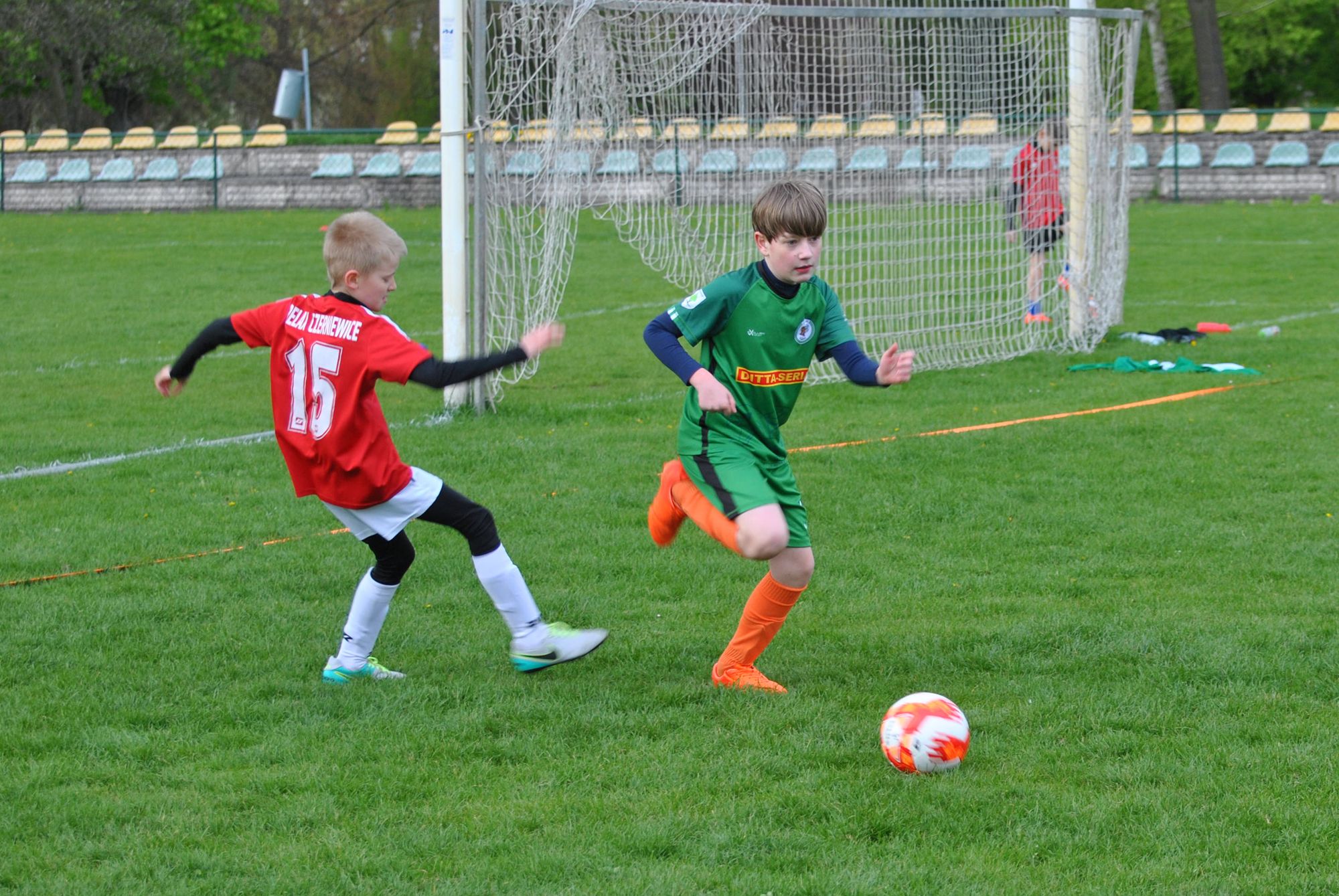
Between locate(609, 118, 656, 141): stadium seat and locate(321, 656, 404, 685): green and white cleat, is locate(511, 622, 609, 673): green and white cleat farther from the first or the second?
locate(609, 118, 656, 141): stadium seat

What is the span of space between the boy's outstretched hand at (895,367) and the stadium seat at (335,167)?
2757 cm

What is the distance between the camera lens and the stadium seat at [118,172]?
105 feet

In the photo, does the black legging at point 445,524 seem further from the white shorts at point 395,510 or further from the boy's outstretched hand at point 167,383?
the boy's outstretched hand at point 167,383

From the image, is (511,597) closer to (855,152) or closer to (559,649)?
(559,649)

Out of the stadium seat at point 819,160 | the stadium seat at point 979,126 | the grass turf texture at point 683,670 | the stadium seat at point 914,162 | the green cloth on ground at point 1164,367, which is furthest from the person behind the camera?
the stadium seat at point 914,162

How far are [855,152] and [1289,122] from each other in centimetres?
2133

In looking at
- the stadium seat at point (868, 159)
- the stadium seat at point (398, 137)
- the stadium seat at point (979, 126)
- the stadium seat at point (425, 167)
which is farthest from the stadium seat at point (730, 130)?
the stadium seat at point (398, 137)

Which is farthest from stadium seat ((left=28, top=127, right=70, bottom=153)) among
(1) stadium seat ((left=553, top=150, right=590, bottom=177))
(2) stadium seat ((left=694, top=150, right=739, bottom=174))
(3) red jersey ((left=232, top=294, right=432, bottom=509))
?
(3) red jersey ((left=232, top=294, right=432, bottom=509))

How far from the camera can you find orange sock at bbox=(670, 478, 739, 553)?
15.5 ft

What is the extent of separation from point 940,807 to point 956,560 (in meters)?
2.58

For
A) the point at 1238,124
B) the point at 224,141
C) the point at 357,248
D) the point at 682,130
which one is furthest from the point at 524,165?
the point at 1238,124

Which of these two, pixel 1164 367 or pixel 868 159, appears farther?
pixel 868 159

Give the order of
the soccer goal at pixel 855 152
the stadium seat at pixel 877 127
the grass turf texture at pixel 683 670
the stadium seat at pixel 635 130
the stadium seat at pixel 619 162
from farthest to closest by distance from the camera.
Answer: the stadium seat at pixel 877 127 < the stadium seat at pixel 619 162 < the stadium seat at pixel 635 130 < the soccer goal at pixel 855 152 < the grass turf texture at pixel 683 670

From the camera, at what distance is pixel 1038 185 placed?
43.3 feet
